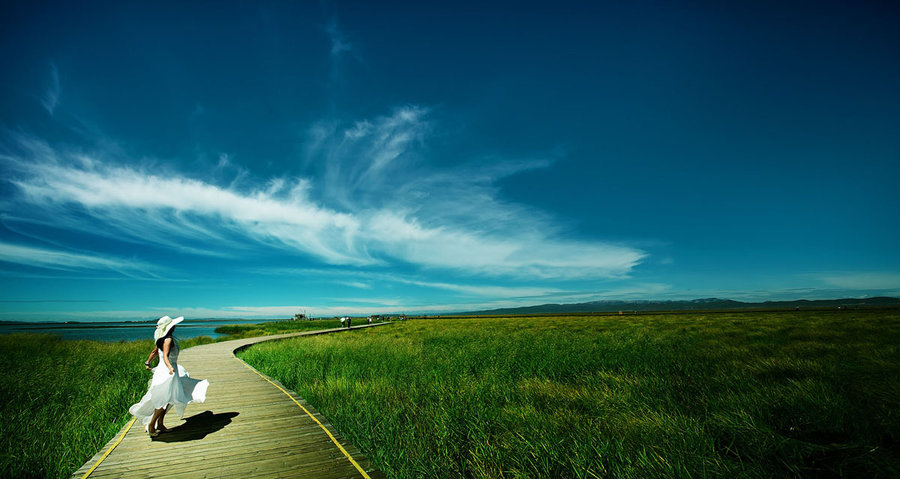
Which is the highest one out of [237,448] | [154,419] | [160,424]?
[154,419]

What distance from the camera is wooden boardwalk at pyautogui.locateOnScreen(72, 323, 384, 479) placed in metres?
3.88

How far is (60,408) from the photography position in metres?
7.19

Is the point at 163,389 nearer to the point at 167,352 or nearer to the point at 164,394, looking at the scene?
the point at 164,394

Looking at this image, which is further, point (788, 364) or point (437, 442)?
point (788, 364)

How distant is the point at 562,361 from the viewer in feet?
34.8

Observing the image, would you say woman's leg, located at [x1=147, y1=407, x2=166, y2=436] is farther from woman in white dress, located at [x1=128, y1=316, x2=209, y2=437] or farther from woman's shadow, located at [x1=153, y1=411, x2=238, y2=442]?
woman's shadow, located at [x1=153, y1=411, x2=238, y2=442]

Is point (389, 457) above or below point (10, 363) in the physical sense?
below

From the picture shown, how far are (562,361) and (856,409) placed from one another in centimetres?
631

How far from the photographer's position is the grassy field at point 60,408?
14.8 feet

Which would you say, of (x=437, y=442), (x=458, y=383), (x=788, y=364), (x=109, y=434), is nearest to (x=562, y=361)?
(x=458, y=383)

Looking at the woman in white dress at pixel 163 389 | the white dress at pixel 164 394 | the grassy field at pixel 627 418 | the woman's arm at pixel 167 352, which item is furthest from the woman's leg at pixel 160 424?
the grassy field at pixel 627 418

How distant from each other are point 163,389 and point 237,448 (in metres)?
1.37

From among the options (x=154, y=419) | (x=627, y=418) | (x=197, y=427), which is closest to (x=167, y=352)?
(x=154, y=419)

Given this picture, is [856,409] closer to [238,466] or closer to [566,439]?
[566,439]
